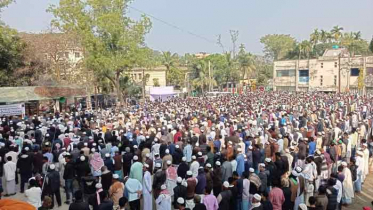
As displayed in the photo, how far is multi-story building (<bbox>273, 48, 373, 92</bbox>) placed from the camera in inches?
1475

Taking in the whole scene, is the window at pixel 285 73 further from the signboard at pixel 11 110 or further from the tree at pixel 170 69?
the signboard at pixel 11 110

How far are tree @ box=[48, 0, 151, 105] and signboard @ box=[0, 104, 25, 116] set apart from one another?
10778 millimetres

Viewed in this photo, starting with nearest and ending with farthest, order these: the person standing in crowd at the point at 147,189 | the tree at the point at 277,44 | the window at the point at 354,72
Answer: the person standing in crowd at the point at 147,189
the window at the point at 354,72
the tree at the point at 277,44

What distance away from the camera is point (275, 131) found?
12984mm

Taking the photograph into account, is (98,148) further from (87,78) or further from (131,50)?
(87,78)

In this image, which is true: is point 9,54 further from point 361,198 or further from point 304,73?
point 304,73

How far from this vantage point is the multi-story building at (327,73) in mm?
37469

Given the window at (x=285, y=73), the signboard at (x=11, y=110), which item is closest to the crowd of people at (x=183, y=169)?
the signboard at (x=11, y=110)

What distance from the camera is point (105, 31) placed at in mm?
27828

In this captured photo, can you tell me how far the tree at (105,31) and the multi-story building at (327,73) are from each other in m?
23.6

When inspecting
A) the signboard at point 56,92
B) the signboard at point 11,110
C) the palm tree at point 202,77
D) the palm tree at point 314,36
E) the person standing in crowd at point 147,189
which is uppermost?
the palm tree at point 314,36

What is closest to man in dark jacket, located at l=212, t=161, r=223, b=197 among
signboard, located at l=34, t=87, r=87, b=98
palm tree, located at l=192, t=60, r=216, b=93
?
signboard, located at l=34, t=87, r=87, b=98

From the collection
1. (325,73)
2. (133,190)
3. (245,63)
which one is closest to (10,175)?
(133,190)

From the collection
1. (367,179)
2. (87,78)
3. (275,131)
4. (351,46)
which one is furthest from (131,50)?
(351,46)
